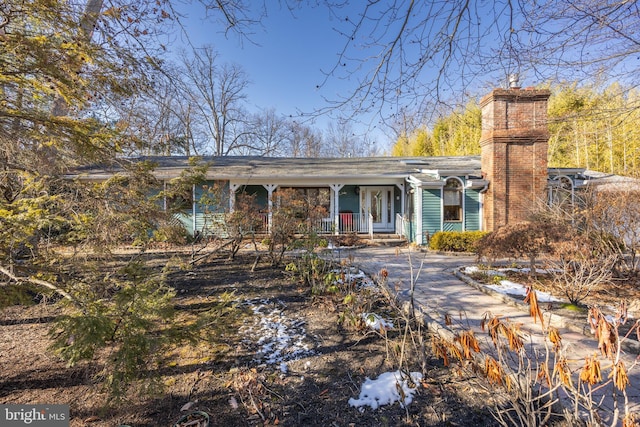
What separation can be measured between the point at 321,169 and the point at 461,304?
9.40m

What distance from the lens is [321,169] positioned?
13406 mm

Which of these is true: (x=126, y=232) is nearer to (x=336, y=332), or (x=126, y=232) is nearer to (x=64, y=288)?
(x=64, y=288)

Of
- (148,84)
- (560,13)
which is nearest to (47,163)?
(148,84)

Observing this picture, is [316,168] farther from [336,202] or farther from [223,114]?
[223,114]

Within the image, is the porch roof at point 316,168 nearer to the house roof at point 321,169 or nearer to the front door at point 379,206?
the house roof at point 321,169

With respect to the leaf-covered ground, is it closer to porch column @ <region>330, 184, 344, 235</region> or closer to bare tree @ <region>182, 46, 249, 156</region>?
porch column @ <region>330, 184, 344, 235</region>

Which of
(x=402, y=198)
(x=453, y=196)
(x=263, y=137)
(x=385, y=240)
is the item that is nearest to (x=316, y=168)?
(x=402, y=198)

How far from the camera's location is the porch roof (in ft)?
39.3

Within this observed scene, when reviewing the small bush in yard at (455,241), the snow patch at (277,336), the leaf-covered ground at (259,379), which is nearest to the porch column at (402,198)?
the small bush in yard at (455,241)

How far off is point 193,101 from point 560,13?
14.6ft

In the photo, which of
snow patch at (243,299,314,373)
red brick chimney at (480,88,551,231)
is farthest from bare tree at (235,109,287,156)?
snow patch at (243,299,314,373)

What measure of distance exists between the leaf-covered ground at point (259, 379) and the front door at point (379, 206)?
9.84 m

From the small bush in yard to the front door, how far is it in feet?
11.7

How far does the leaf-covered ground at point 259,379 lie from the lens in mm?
2432
